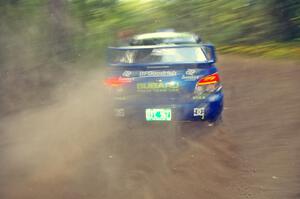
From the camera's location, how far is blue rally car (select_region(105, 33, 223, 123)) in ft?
20.8

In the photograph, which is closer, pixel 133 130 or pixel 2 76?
pixel 133 130

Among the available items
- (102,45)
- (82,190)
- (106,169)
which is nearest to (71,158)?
(106,169)

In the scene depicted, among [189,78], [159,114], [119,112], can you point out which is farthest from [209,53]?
[119,112]

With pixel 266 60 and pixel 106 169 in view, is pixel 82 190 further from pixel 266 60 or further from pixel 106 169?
pixel 266 60

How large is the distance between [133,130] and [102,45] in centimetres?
508

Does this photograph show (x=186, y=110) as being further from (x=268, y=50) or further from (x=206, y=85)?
(x=268, y=50)

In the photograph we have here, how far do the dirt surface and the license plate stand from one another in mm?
153

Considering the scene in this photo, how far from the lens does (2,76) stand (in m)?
9.40

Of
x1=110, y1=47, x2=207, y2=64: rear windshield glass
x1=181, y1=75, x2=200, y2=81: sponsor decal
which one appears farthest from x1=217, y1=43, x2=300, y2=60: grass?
x1=181, y1=75, x2=200, y2=81: sponsor decal

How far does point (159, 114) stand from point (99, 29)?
6092mm

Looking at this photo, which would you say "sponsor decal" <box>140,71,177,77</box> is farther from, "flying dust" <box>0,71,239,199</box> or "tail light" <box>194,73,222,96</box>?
"flying dust" <box>0,71,239,199</box>

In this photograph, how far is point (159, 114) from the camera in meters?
6.41

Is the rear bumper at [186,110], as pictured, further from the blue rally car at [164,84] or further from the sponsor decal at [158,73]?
the sponsor decal at [158,73]

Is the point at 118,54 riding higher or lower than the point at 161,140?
higher
